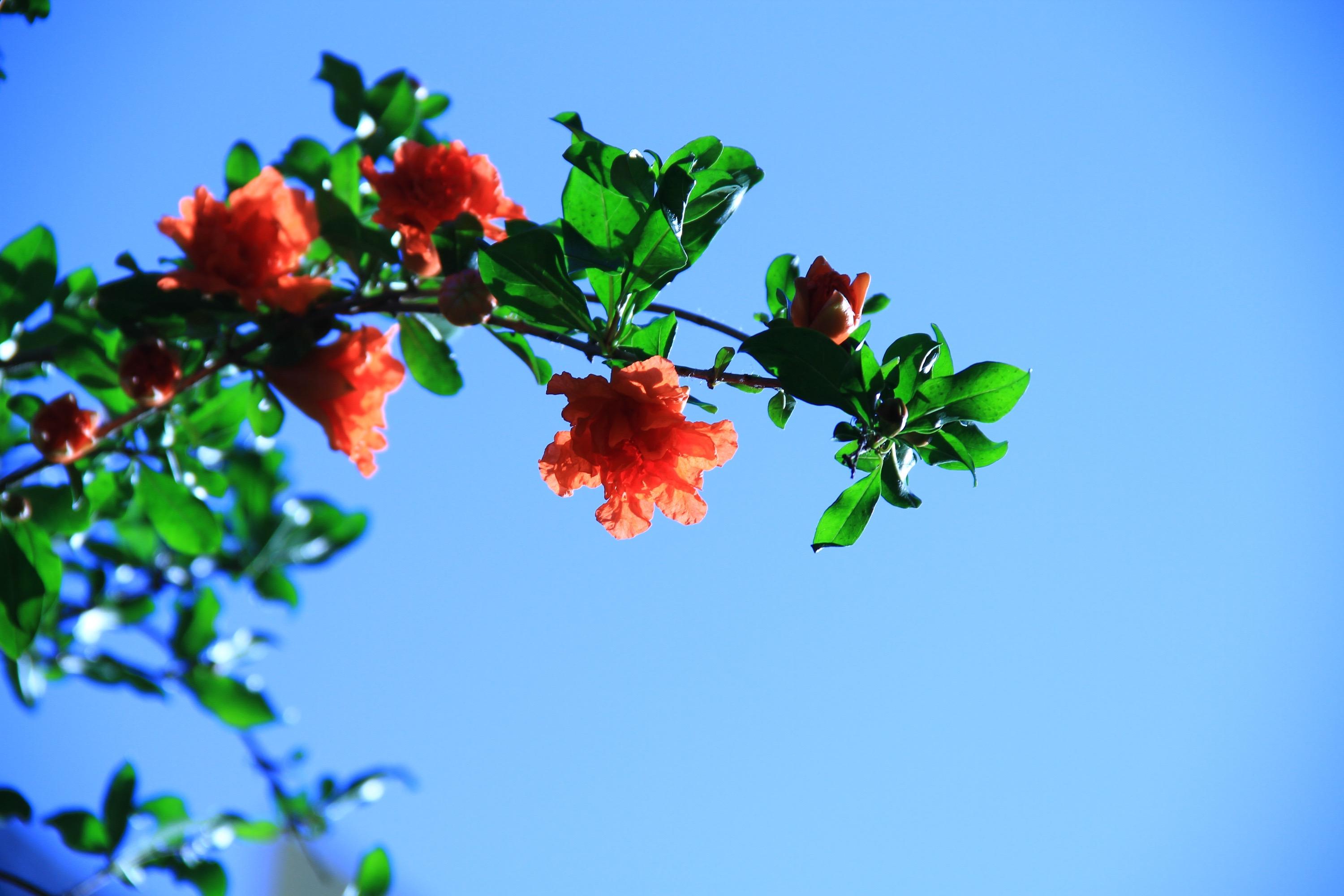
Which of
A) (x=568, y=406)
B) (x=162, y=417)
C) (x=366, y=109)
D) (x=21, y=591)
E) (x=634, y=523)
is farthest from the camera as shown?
(x=366, y=109)

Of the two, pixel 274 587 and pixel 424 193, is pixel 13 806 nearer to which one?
pixel 274 587

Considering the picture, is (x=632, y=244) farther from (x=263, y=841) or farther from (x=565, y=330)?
(x=263, y=841)

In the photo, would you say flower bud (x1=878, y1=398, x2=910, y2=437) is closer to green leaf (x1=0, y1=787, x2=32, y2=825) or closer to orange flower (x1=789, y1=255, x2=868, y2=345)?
orange flower (x1=789, y1=255, x2=868, y2=345)

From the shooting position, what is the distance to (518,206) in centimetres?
126

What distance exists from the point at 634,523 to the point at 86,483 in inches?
38.1

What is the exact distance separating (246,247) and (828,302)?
0.72m

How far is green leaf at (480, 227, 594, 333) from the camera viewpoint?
3.20 feet

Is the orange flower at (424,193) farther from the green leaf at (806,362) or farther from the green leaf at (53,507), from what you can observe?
the green leaf at (53,507)

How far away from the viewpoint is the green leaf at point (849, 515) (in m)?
1.03

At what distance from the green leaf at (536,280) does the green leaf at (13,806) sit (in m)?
1.13

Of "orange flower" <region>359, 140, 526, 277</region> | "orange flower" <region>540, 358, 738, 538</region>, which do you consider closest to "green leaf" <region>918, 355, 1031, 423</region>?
"orange flower" <region>540, 358, 738, 538</region>

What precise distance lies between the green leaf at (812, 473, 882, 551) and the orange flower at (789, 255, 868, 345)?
0.58ft

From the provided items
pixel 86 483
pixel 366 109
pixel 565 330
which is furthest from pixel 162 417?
pixel 565 330

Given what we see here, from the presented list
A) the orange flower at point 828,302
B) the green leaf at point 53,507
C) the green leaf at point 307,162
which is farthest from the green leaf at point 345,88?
the orange flower at point 828,302
